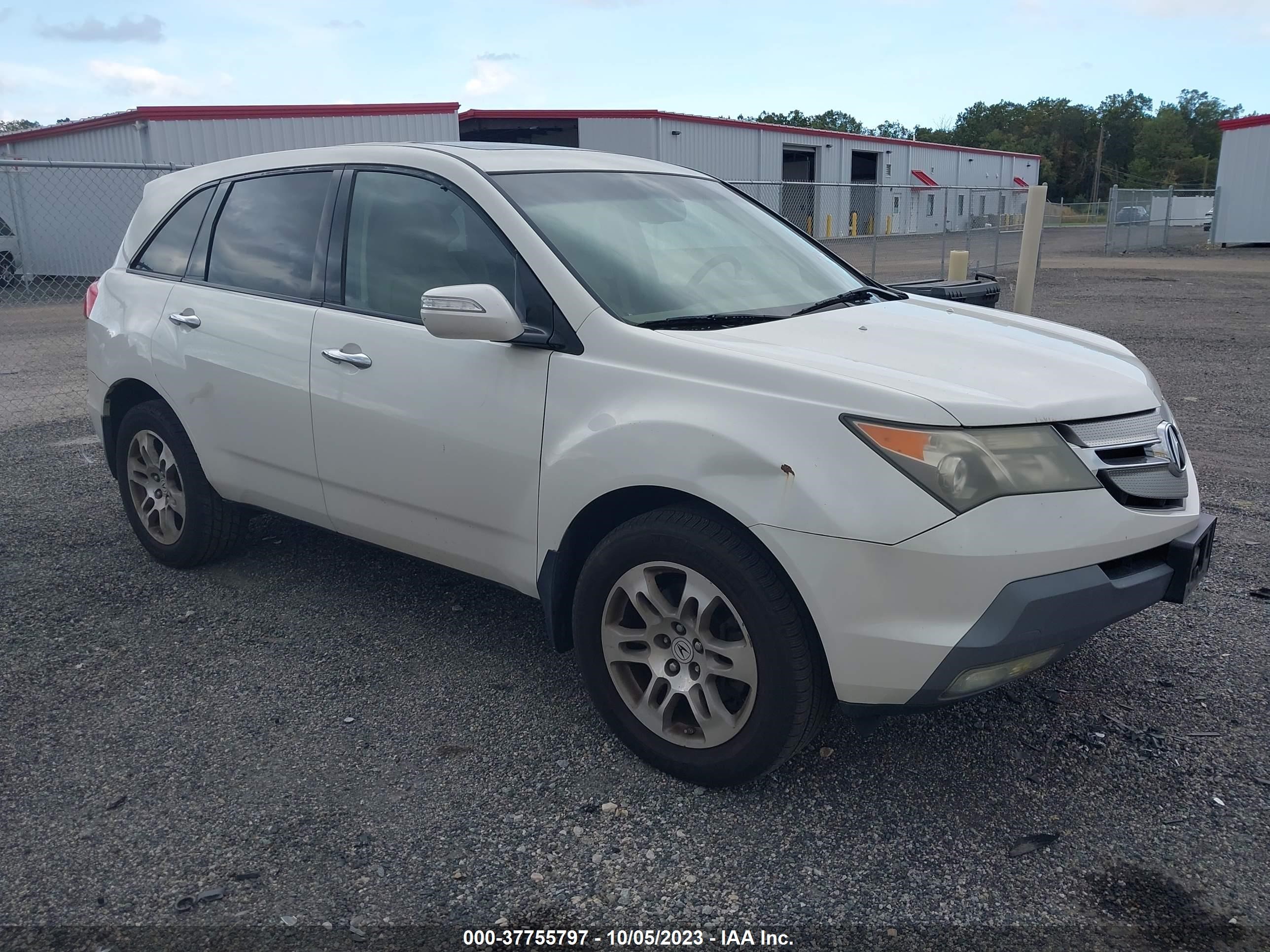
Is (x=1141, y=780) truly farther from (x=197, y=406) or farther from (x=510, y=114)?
(x=510, y=114)

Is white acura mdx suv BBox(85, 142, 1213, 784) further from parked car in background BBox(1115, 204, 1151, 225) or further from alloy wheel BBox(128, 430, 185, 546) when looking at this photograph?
parked car in background BBox(1115, 204, 1151, 225)

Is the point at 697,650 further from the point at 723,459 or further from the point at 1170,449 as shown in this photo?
the point at 1170,449

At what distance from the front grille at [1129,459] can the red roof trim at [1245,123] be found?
31.9 metres

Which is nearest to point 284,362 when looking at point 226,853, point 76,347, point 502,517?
point 502,517

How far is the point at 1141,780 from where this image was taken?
305cm

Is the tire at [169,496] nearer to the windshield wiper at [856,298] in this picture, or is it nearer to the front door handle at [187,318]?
the front door handle at [187,318]

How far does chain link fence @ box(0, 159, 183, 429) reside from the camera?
16.2 meters

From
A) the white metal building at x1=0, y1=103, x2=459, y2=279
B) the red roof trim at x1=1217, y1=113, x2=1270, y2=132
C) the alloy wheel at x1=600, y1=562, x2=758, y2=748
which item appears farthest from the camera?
the red roof trim at x1=1217, y1=113, x2=1270, y2=132

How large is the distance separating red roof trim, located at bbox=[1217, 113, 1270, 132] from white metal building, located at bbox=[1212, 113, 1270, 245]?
0.01 metres

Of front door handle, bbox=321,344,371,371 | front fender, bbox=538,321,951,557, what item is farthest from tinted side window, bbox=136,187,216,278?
front fender, bbox=538,321,951,557

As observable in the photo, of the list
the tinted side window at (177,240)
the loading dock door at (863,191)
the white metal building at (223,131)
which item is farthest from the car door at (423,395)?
→ the loading dock door at (863,191)

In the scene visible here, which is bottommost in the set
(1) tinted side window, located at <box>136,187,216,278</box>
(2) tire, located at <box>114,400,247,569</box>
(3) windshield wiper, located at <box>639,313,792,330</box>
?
(2) tire, located at <box>114,400,247,569</box>

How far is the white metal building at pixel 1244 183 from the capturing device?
2964cm

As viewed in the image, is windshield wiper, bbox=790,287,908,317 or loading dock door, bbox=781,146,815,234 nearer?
windshield wiper, bbox=790,287,908,317
